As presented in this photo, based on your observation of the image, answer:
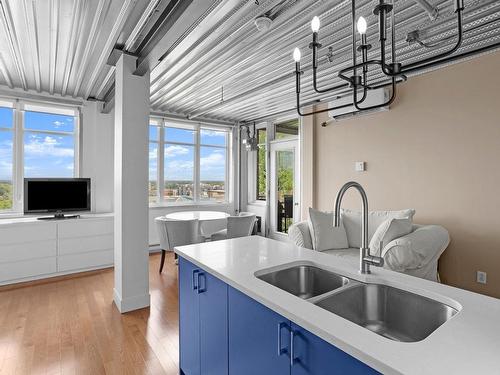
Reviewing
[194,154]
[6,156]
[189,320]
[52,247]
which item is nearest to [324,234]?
[189,320]

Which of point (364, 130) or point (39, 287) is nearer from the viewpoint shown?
point (39, 287)

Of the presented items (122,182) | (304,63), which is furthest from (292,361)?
(304,63)

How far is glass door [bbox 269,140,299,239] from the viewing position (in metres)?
5.95

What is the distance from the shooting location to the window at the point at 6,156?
4289 millimetres

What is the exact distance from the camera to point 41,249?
12.9ft

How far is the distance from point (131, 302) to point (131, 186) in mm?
A: 1238

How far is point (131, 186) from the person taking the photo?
9.75 feet

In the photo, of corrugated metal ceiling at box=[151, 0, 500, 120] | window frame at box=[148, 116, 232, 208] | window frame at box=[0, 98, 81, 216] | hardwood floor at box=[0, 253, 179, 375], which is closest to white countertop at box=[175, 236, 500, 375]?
hardwood floor at box=[0, 253, 179, 375]

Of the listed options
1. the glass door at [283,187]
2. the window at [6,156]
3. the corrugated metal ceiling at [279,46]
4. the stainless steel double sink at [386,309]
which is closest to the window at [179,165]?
→ the corrugated metal ceiling at [279,46]

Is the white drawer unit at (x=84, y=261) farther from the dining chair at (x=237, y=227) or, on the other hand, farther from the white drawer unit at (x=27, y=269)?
the dining chair at (x=237, y=227)

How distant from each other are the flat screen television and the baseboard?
198 cm

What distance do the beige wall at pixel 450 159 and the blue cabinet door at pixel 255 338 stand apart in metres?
3.30

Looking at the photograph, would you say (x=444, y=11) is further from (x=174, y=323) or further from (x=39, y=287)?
(x=39, y=287)

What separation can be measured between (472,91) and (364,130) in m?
1.42
